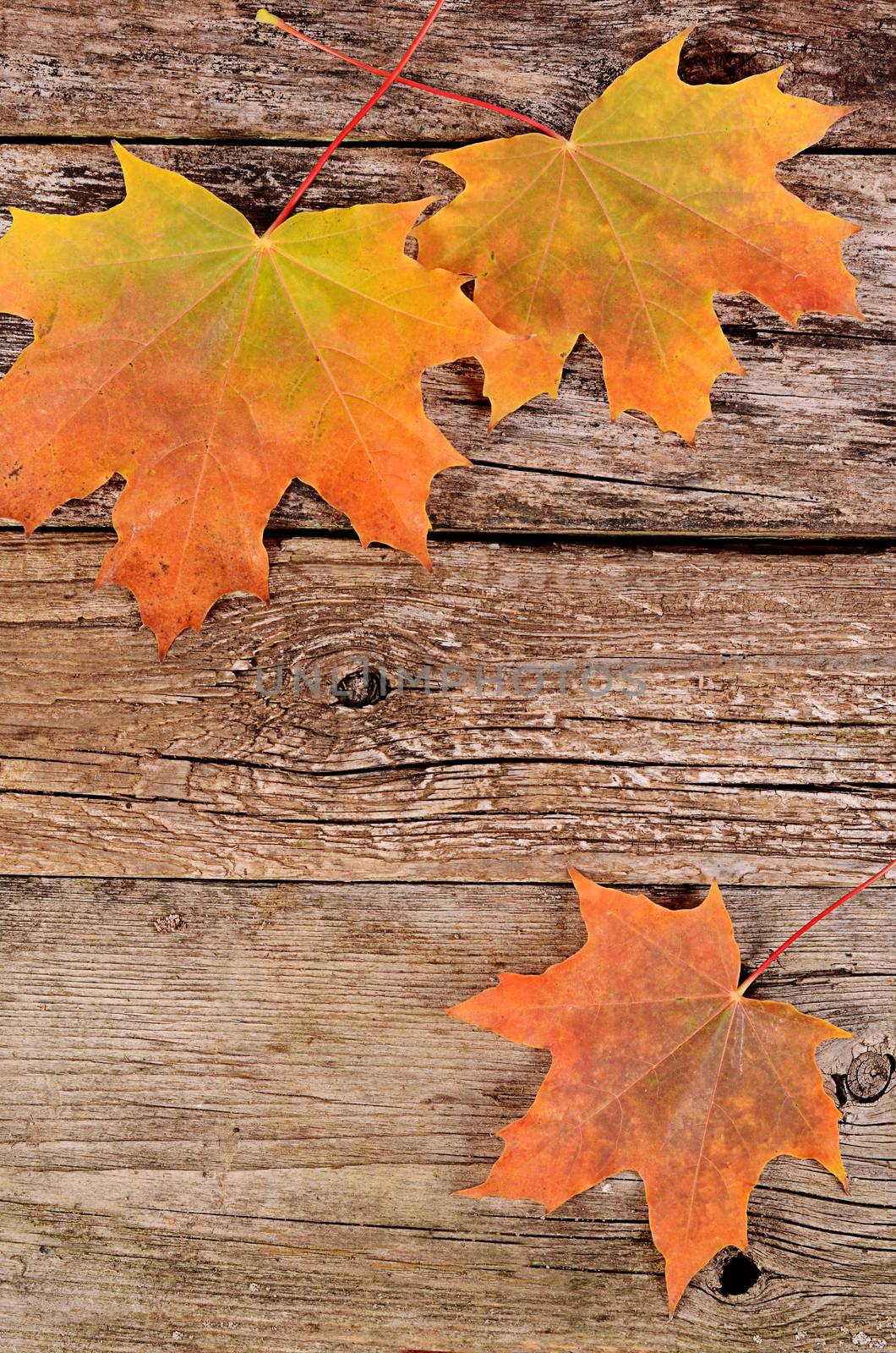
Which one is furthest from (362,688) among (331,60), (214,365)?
(331,60)

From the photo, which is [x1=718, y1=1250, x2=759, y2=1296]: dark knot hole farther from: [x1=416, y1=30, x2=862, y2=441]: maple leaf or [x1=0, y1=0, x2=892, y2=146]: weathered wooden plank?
[x1=0, y1=0, x2=892, y2=146]: weathered wooden plank

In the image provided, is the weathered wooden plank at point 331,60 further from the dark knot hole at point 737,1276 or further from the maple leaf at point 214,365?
the dark knot hole at point 737,1276

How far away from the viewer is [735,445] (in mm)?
1195

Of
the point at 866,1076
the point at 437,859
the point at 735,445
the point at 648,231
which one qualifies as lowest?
the point at 866,1076

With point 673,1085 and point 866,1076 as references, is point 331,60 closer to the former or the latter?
point 673,1085

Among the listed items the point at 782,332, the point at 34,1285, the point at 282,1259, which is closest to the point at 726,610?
the point at 782,332

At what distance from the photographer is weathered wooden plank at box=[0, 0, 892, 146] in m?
1.14

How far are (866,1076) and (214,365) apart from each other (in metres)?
1.26

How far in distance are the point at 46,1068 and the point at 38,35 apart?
4.52ft

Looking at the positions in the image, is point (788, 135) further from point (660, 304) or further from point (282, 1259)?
point (282, 1259)

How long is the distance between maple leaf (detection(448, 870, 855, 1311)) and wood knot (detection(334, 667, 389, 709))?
35 cm

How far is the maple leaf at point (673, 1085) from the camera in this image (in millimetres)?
1088

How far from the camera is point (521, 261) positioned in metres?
1.04

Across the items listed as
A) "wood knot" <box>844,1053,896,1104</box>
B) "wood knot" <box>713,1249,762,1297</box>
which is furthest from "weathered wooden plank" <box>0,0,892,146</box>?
"wood knot" <box>713,1249,762,1297</box>
